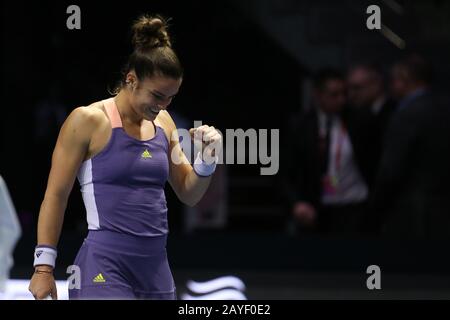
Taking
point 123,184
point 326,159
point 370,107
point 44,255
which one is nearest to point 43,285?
point 44,255

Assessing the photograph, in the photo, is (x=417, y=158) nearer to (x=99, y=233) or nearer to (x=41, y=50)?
(x=41, y=50)

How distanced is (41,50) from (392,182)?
297 centimetres

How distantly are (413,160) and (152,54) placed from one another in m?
4.39

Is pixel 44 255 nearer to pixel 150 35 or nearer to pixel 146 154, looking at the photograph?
pixel 146 154

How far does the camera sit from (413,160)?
8.23 meters

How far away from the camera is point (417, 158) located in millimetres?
8266

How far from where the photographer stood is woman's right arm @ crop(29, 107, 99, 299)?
4.04 meters

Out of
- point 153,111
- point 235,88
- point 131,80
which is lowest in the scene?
point 153,111

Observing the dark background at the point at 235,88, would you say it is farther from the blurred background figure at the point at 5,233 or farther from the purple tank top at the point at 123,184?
the purple tank top at the point at 123,184

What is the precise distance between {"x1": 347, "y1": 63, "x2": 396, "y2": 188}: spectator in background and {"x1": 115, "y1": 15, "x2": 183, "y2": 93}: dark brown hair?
3749mm

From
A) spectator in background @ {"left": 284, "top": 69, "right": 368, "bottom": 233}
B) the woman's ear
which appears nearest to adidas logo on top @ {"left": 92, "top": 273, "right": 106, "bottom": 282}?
the woman's ear

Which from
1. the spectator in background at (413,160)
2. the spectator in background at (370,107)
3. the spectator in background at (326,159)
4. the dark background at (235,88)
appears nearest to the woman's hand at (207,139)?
the spectator in background at (326,159)

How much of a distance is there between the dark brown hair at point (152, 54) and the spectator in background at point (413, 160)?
162 inches

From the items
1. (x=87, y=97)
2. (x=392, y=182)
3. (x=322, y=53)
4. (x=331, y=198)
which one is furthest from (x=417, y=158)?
(x=87, y=97)
